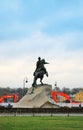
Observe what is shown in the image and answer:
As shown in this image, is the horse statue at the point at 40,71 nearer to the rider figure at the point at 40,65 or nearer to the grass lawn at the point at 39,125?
the rider figure at the point at 40,65

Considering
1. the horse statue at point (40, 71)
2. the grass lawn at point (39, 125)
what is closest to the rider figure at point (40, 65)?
the horse statue at point (40, 71)

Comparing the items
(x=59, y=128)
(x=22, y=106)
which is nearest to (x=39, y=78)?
(x=22, y=106)

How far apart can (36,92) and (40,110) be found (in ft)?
13.7

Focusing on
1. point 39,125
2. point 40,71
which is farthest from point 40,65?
point 39,125

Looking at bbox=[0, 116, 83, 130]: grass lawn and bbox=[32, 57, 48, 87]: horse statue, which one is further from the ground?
bbox=[32, 57, 48, 87]: horse statue

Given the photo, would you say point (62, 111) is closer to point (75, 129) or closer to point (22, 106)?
point (22, 106)

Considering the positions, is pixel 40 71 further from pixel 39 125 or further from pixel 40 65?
pixel 39 125

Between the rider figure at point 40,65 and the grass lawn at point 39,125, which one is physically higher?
the rider figure at point 40,65

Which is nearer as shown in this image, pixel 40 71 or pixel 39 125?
pixel 39 125

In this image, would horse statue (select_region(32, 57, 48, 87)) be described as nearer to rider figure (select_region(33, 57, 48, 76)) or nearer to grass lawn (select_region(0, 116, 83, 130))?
rider figure (select_region(33, 57, 48, 76))

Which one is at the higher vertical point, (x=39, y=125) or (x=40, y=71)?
(x=40, y=71)

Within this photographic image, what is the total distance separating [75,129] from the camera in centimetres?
2059

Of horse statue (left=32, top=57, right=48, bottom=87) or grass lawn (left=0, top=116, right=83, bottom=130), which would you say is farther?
horse statue (left=32, top=57, right=48, bottom=87)

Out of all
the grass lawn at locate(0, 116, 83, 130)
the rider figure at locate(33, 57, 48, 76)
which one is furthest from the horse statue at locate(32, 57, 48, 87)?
the grass lawn at locate(0, 116, 83, 130)
